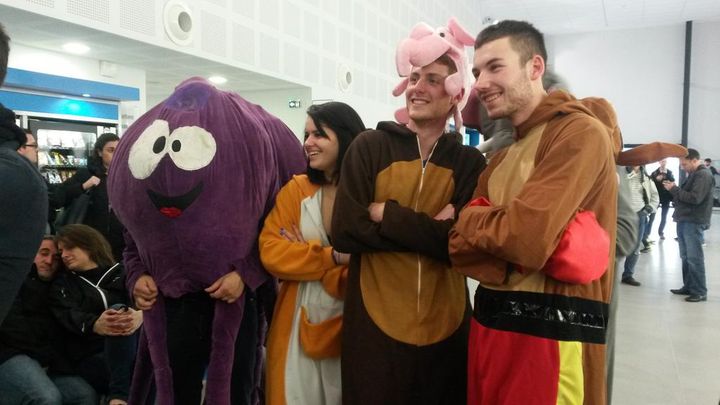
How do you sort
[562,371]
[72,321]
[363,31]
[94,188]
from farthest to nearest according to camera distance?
[363,31]
[94,188]
[72,321]
[562,371]

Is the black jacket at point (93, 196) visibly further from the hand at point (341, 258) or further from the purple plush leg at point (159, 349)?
the hand at point (341, 258)

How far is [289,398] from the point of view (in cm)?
186

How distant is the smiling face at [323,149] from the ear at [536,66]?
0.72m

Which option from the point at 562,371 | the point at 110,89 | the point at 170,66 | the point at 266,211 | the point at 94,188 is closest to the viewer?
the point at 562,371

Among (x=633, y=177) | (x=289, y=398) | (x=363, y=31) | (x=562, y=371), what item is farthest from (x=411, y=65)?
(x=363, y=31)

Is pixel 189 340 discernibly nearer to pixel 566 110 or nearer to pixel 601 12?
pixel 566 110

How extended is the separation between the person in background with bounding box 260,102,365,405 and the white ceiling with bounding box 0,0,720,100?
358cm

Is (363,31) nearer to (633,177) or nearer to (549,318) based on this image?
(633,177)

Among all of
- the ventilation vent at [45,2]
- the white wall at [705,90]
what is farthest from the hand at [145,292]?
the white wall at [705,90]

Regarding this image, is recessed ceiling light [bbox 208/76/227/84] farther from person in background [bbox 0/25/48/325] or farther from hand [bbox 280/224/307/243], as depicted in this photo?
person in background [bbox 0/25/48/325]

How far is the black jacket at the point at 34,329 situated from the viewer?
99.7 inches

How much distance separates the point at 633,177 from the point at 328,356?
6.14 metres

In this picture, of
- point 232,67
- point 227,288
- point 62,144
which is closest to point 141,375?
point 227,288

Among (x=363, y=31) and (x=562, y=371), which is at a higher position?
(x=363, y=31)
